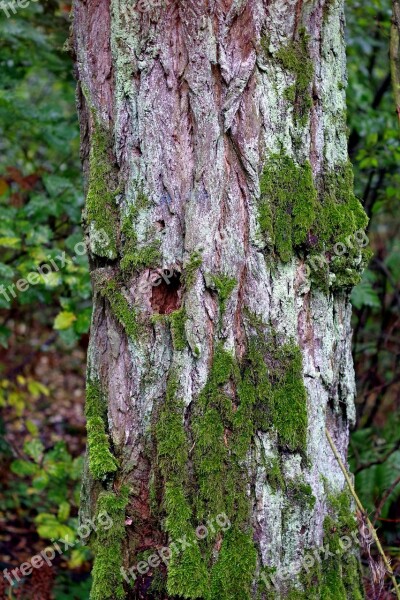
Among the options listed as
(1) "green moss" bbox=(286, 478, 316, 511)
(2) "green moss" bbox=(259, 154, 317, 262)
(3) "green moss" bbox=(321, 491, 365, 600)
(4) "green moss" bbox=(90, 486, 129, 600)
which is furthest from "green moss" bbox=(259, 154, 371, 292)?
(4) "green moss" bbox=(90, 486, 129, 600)

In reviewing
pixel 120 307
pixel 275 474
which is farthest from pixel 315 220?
pixel 275 474

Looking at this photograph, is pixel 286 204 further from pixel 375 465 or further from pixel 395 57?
pixel 375 465

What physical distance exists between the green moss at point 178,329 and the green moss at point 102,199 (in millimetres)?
310

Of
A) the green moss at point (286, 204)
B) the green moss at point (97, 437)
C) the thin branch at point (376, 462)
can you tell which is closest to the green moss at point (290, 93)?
the green moss at point (286, 204)

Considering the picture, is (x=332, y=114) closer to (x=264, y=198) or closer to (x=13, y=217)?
(x=264, y=198)

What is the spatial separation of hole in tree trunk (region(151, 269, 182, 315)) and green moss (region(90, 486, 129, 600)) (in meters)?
0.60

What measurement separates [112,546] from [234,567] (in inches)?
16.0

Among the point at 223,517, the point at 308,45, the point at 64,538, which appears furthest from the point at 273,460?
the point at 64,538

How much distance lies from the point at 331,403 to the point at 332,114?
100 centimetres

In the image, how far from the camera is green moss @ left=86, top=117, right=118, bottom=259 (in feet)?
6.71

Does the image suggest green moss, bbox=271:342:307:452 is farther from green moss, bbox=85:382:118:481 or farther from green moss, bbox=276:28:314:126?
green moss, bbox=276:28:314:126

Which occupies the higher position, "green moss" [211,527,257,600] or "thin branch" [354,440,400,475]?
"thin branch" [354,440,400,475]

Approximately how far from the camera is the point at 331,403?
2154 millimetres

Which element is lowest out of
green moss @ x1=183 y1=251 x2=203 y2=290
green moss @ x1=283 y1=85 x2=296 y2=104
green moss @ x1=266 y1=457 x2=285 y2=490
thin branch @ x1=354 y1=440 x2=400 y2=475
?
green moss @ x1=266 y1=457 x2=285 y2=490
